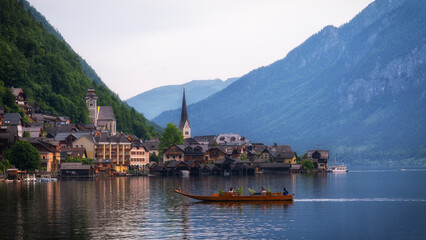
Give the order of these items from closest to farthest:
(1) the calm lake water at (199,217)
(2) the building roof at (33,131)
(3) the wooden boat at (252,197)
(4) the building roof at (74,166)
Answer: (1) the calm lake water at (199,217) < (3) the wooden boat at (252,197) < (4) the building roof at (74,166) < (2) the building roof at (33,131)

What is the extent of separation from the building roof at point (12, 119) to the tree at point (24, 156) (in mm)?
26638

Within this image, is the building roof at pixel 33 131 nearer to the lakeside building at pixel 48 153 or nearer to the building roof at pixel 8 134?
the lakeside building at pixel 48 153

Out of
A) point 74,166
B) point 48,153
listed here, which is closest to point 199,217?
point 74,166

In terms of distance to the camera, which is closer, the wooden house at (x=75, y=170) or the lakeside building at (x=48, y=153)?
the lakeside building at (x=48, y=153)

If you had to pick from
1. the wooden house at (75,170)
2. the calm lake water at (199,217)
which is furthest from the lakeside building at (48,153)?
the calm lake water at (199,217)

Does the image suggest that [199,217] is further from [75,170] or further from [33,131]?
[33,131]

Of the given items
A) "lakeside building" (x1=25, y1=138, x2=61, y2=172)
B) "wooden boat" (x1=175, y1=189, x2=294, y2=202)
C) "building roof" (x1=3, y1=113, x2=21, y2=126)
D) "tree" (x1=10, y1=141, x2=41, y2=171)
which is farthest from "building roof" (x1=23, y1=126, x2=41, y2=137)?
"wooden boat" (x1=175, y1=189, x2=294, y2=202)

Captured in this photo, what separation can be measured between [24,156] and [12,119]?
107ft

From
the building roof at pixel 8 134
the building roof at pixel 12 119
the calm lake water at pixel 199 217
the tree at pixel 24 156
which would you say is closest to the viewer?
the calm lake water at pixel 199 217

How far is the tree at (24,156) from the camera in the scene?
504ft

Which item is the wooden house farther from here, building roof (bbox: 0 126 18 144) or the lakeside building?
building roof (bbox: 0 126 18 144)

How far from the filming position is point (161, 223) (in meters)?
72.3

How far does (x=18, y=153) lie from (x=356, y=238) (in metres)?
108

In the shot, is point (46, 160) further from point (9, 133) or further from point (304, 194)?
point (304, 194)
